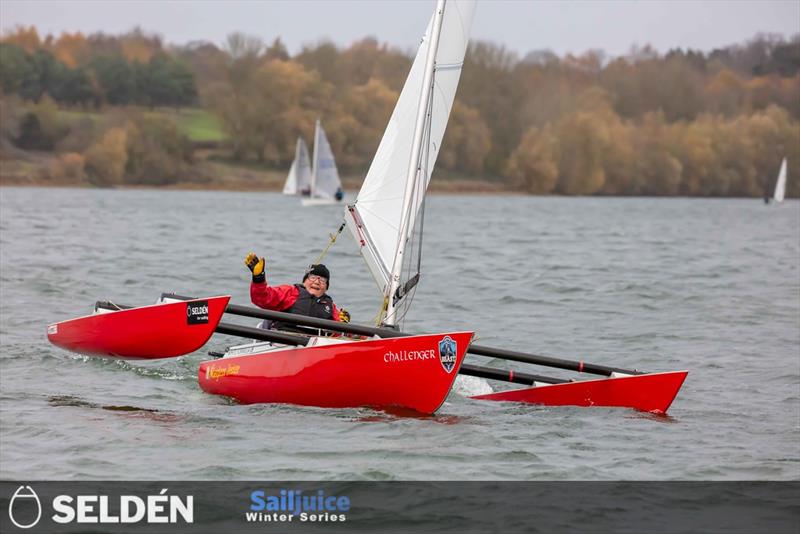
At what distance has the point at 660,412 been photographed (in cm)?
1398

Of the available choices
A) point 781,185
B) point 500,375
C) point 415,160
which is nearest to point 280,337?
point 500,375

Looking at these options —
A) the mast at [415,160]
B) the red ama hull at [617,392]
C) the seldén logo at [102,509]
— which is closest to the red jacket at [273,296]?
the mast at [415,160]

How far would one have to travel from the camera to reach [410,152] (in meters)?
15.2

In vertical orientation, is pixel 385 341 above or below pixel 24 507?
above

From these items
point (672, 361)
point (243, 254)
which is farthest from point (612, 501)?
point (243, 254)

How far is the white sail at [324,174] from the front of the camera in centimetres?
6938

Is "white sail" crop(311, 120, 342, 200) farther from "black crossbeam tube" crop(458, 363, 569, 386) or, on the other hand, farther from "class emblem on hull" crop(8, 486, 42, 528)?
"class emblem on hull" crop(8, 486, 42, 528)

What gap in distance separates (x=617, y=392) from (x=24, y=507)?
7.13 metres

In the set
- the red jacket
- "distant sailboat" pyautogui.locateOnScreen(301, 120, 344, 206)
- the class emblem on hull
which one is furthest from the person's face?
"distant sailboat" pyautogui.locateOnScreen(301, 120, 344, 206)

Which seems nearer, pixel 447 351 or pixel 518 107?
pixel 447 351

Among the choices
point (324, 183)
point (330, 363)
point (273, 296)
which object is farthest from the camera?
point (324, 183)

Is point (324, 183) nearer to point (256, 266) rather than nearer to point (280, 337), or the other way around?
point (280, 337)

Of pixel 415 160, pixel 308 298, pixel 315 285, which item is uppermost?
pixel 415 160

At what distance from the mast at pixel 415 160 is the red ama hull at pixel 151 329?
2217mm
